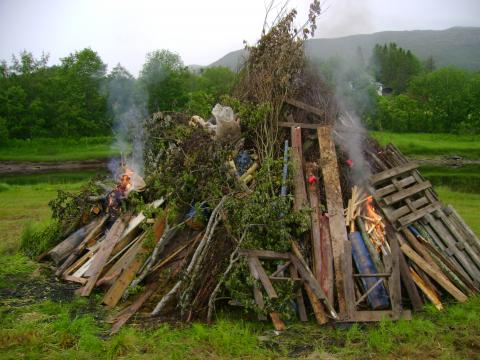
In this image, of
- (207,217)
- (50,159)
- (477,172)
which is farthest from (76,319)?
(50,159)

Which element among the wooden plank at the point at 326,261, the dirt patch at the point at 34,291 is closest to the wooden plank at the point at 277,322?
the wooden plank at the point at 326,261

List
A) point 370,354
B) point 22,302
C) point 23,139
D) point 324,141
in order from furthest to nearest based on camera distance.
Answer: point 23,139 → point 324,141 → point 22,302 → point 370,354

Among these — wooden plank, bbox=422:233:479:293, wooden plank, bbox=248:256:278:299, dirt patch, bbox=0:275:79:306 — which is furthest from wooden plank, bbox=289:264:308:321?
dirt patch, bbox=0:275:79:306

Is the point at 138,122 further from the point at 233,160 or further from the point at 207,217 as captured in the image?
the point at 207,217

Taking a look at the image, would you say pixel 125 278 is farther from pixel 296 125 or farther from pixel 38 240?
pixel 296 125

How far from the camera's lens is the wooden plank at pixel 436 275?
6.20 metres

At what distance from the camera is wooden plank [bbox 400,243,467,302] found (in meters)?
6.20

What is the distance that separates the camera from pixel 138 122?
9227 mm

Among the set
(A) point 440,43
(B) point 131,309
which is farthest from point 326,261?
(A) point 440,43

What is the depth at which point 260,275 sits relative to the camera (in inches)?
227

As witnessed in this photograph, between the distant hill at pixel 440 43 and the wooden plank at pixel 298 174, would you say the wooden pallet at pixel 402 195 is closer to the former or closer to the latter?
the wooden plank at pixel 298 174

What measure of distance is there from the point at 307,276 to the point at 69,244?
4.50 metres

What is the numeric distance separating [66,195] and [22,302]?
112 inches

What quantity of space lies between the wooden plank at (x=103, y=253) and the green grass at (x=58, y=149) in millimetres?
23279
